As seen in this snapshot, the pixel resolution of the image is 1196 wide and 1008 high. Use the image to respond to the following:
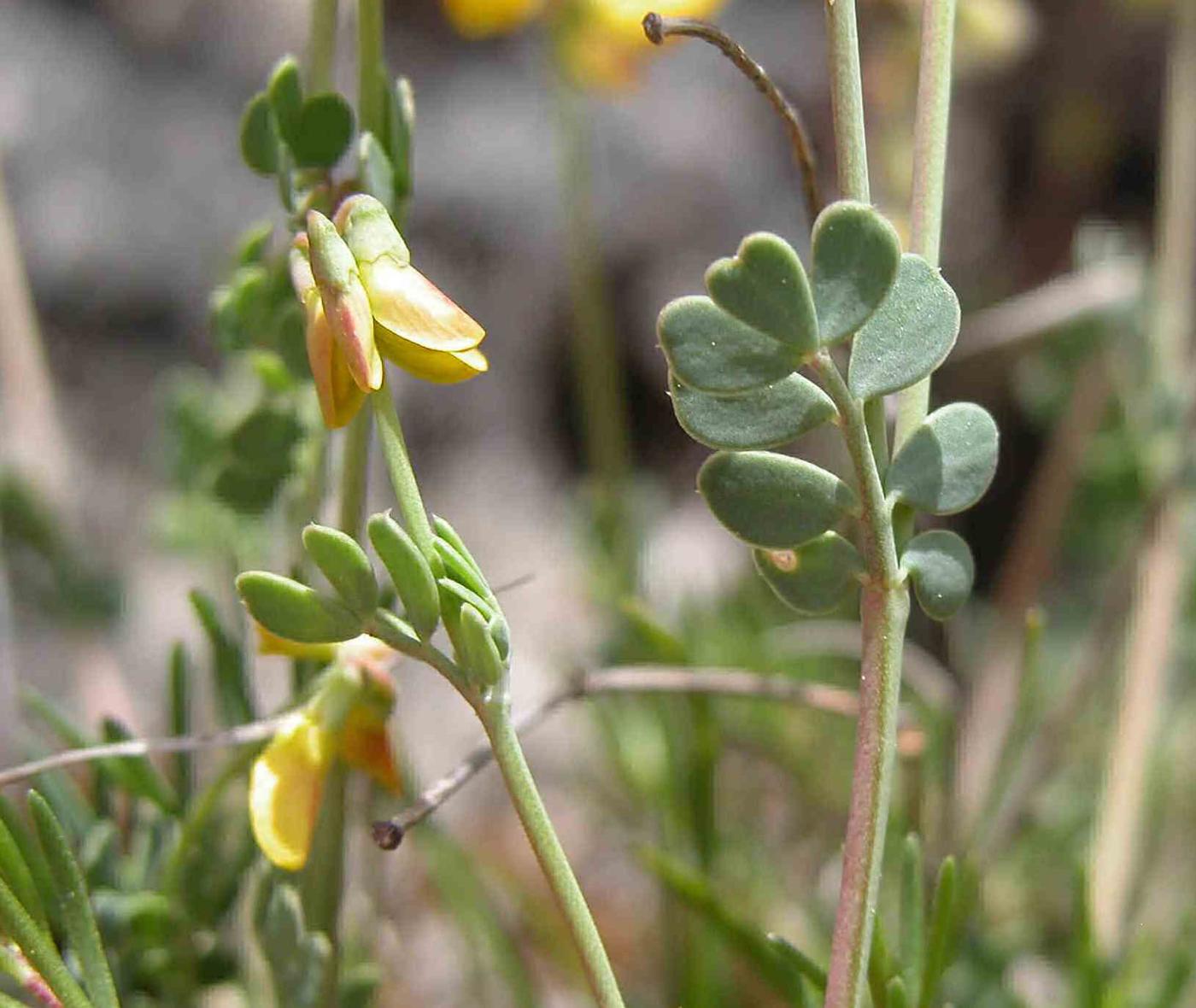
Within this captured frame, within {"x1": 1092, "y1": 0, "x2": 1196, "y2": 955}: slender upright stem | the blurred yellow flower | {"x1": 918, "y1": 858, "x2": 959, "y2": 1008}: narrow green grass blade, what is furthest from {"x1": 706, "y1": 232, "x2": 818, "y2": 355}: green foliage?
the blurred yellow flower

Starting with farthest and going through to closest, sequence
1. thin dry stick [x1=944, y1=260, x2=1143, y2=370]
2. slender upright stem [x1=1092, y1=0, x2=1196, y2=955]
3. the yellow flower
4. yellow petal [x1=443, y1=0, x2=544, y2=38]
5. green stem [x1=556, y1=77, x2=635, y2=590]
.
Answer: green stem [x1=556, y1=77, x2=635, y2=590] < yellow petal [x1=443, y1=0, x2=544, y2=38] < thin dry stick [x1=944, y1=260, x2=1143, y2=370] < slender upright stem [x1=1092, y1=0, x2=1196, y2=955] < the yellow flower

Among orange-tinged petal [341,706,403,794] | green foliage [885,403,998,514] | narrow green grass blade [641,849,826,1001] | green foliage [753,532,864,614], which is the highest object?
green foliage [885,403,998,514]

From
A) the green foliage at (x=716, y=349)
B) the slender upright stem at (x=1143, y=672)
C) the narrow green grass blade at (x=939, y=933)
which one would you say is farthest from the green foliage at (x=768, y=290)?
the slender upright stem at (x=1143, y=672)

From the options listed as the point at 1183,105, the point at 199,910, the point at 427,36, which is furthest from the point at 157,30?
the point at 199,910

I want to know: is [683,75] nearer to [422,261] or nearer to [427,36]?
[427,36]

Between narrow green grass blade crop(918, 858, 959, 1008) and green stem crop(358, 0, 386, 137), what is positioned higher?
green stem crop(358, 0, 386, 137)

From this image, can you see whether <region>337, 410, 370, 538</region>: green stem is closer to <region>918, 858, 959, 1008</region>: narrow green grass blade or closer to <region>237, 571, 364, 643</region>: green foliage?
<region>237, 571, 364, 643</region>: green foliage
